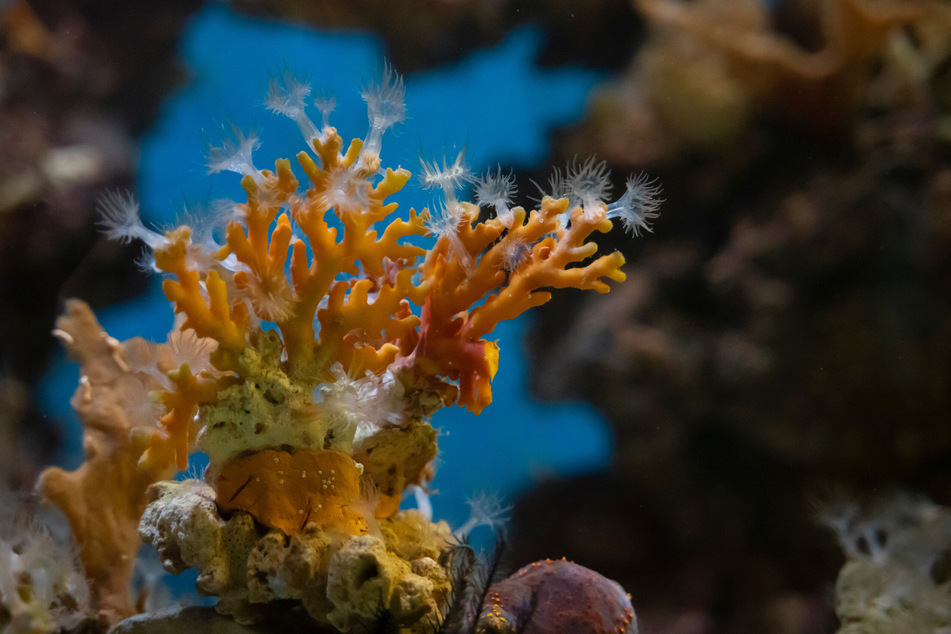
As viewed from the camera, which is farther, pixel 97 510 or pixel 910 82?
pixel 910 82

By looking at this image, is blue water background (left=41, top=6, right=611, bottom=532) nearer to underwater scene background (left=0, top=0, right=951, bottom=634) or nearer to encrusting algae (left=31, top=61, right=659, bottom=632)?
underwater scene background (left=0, top=0, right=951, bottom=634)

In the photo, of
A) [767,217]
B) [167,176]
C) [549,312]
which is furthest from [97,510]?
[767,217]

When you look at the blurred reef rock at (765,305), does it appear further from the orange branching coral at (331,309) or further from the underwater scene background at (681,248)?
the orange branching coral at (331,309)

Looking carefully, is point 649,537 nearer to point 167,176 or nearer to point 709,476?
point 709,476

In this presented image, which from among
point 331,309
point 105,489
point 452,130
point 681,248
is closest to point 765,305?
point 681,248

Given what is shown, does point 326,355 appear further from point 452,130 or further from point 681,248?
point 681,248

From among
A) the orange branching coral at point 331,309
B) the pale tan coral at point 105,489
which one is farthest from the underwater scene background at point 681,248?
the orange branching coral at point 331,309
